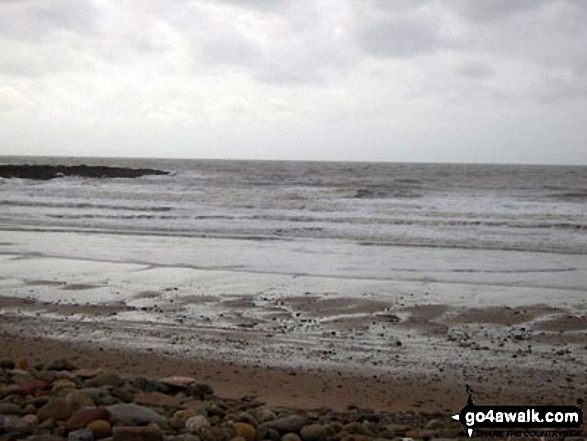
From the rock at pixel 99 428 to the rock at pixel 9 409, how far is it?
72cm

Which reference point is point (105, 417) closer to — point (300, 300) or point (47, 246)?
point (300, 300)

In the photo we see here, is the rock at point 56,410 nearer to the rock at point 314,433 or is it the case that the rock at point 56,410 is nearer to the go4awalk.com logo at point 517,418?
the rock at point 314,433

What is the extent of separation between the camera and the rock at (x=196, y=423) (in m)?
4.63

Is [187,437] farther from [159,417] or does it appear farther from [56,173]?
[56,173]

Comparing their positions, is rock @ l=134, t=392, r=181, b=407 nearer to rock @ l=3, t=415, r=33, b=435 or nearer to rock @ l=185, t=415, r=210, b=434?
rock @ l=185, t=415, r=210, b=434

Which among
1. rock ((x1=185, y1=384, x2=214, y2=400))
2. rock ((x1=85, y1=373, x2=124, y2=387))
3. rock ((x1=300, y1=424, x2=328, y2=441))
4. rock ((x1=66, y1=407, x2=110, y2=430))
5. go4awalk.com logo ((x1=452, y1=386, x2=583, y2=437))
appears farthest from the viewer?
rock ((x1=185, y1=384, x2=214, y2=400))

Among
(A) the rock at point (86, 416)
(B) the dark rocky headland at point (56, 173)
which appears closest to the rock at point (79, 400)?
(A) the rock at point (86, 416)

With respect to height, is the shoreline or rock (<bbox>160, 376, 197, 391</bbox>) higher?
rock (<bbox>160, 376, 197, 391</bbox>)

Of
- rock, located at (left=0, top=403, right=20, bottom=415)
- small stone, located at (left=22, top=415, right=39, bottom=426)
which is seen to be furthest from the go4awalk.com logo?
rock, located at (left=0, top=403, right=20, bottom=415)

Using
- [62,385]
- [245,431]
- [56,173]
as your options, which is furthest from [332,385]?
[56,173]

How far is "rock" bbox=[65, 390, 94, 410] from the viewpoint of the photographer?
491 centimetres

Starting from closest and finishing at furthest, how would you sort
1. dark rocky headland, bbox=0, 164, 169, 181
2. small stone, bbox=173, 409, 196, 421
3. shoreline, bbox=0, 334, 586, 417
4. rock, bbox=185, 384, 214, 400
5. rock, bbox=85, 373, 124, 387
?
1. small stone, bbox=173, 409, 196, 421
2. rock, bbox=85, 373, 124, 387
3. rock, bbox=185, 384, 214, 400
4. shoreline, bbox=0, 334, 586, 417
5. dark rocky headland, bbox=0, 164, 169, 181

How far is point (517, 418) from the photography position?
5297mm

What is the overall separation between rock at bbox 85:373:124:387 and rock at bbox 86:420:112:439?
1.14m
